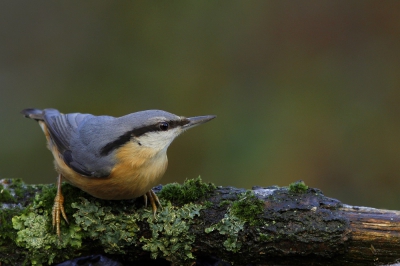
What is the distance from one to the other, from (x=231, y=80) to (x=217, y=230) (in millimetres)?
3848

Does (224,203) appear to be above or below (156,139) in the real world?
below

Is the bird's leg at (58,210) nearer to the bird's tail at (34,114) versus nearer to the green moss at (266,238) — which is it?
the bird's tail at (34,114)

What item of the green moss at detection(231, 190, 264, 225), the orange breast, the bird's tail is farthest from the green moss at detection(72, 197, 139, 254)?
the bird's tail

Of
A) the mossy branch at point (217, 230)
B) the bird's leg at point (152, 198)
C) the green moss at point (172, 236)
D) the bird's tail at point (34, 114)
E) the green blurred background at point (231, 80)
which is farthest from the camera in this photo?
the green blurred background at point (231, 80)

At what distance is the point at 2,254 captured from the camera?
10.3 ft

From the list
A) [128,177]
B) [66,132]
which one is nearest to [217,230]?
[128,177]

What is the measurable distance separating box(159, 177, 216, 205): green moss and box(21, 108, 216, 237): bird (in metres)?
0.11

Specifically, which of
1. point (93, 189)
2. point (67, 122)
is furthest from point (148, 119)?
point (67, 122)

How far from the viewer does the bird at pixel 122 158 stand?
3.22 meters

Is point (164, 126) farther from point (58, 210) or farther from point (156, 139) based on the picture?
point (58, 210)

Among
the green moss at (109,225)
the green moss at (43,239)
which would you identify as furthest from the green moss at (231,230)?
the green moss at (43,239)

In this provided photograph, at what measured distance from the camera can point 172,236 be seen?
313cm

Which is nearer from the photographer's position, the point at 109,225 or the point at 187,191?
the point at 109,225

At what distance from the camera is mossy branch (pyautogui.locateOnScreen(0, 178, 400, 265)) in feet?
9.89
